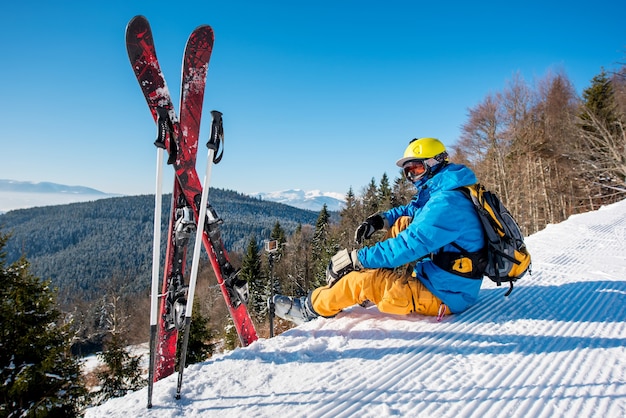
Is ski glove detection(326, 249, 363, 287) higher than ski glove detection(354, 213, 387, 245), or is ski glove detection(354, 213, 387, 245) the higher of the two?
ski glove detection(354, 213, 387, 245)

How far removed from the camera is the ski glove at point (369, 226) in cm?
406

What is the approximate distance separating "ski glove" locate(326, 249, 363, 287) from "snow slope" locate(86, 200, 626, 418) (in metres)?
0.44

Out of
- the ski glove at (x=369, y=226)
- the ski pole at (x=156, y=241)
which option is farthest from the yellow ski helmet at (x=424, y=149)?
the ski pole at (x=156, y=241)

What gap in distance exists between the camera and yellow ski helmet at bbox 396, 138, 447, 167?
348cm

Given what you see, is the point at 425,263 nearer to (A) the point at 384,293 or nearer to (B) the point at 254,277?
(A) the point at 384,293

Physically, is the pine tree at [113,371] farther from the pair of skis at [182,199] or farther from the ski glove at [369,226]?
the ski glove at [369,226]

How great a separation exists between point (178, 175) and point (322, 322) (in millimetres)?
2401

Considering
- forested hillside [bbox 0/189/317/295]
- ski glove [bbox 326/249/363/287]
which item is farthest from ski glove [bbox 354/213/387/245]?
forested hillside [bbox 0/189/317/295]

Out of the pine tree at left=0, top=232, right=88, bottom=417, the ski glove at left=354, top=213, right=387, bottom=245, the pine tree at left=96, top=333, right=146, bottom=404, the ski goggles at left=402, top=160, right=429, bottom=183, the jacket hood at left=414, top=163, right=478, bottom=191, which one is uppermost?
the ski goggles at left=402, top=160, right=429, bottom=183

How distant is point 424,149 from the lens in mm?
3496

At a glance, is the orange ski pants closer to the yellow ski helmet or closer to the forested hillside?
the yellow ski helmet

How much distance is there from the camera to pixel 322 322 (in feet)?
10.7

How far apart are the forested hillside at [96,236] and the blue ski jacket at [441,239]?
90901 millimetres

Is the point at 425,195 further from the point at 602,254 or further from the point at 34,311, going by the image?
the point at 34,311
